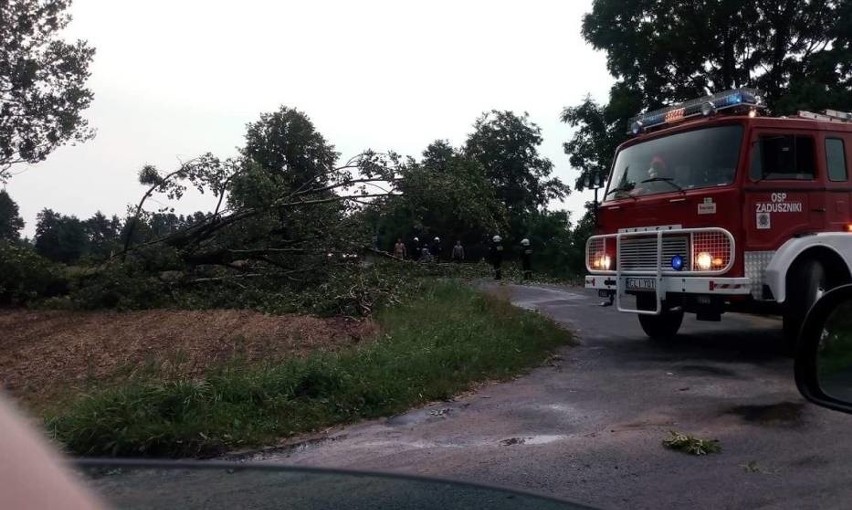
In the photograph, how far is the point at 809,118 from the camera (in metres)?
8.72

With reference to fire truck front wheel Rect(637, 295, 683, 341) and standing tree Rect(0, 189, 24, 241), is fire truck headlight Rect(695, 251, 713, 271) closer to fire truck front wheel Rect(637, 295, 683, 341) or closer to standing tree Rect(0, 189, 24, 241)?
fire truck front wheel Rect(637, 295, 683, 341)

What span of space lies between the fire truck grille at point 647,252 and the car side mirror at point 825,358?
5072mm

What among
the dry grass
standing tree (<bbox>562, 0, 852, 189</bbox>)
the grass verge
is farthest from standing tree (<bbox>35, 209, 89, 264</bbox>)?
standing tree (<bbox>562, 0, 852, 189</bbox>)

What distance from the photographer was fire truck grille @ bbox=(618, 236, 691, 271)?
8.38 meters

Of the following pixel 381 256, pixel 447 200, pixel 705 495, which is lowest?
pixel 705 495

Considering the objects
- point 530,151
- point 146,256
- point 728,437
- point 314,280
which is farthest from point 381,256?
point 530,151

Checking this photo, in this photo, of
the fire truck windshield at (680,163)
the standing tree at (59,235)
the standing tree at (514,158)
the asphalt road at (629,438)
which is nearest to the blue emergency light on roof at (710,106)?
the fire truck windshield at (680,163)

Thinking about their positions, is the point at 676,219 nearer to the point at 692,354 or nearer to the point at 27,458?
the point at 692,354

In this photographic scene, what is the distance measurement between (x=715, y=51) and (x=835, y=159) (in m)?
10.8

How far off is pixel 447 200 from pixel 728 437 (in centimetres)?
671

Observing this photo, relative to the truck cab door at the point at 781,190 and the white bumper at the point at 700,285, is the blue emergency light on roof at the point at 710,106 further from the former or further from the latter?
the white bumper at the point at 700,285

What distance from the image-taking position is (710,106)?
868 centimetres

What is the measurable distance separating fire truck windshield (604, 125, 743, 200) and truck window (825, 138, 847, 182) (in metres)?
1.19

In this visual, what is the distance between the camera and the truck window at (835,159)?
8445 millimetres
